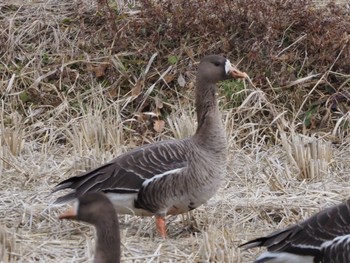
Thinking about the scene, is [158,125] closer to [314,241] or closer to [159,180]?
[159,180]

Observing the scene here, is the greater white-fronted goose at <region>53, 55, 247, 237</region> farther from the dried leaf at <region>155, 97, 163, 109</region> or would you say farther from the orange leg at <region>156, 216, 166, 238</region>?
the dried leaf at <region>155, 97, 163, 109</region>

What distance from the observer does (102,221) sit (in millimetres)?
5012

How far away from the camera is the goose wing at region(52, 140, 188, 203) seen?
291 inches

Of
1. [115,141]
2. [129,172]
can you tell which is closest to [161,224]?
[129,172]

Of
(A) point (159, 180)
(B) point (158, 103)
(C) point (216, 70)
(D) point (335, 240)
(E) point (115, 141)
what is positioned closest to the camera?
(D) point (335, 240)

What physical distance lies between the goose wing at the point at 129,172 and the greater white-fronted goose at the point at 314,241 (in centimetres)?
134

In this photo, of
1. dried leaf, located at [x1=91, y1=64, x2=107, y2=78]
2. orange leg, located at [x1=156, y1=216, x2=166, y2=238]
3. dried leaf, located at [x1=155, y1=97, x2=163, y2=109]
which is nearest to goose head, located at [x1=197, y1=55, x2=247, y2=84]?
orange leg, located at [x1=156, y1=216, x2=166, y2=238]

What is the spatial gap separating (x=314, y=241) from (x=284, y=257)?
20cm

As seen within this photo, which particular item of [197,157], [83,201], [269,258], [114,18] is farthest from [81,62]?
[83,201]

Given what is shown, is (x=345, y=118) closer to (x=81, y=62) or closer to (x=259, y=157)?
(x=259, y=157)

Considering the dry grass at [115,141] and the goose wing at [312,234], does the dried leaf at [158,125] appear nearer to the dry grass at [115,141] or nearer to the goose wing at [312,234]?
the dry grass at [115,141]

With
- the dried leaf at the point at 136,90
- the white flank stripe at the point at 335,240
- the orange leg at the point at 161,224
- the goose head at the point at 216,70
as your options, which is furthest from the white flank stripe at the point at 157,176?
the dried leaf at the point at 136,90

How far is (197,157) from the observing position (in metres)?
7.55

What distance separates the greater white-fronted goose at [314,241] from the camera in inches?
244
